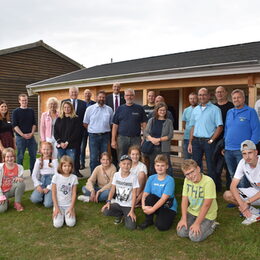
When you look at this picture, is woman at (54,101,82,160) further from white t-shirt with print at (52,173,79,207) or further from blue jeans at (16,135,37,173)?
white t-shirt with print at (52,173,79,207)

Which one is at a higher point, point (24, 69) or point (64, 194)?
point (24, 69)

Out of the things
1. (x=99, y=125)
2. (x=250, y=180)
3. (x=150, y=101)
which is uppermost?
(x=150, y=101)

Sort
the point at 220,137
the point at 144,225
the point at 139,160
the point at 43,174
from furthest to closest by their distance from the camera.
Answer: the point at 220,137 → the point at 43,174 → the point at 139,160 → the point at 144,225

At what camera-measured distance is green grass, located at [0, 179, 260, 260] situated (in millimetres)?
3027

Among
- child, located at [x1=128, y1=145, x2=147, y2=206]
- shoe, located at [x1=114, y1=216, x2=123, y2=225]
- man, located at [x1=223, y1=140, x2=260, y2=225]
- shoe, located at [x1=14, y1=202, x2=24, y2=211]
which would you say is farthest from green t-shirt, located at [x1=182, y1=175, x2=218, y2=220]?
shoe, located at [x1=14, y1=202, x2=24, y2=211]

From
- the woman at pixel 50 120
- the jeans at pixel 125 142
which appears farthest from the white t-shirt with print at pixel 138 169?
the woman at pixel 50 120

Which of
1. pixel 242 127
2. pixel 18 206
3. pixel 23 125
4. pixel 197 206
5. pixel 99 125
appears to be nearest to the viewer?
pixel 197 206

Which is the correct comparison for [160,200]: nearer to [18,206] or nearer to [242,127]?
[242,127]

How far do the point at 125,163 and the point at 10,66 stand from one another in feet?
49.0

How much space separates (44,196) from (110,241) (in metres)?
1.72

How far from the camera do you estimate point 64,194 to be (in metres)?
4.02

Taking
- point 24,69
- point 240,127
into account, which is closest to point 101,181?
point 240,127

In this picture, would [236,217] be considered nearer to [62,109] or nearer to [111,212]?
[111,212]

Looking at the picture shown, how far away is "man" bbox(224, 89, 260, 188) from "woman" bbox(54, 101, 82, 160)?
109 inches
